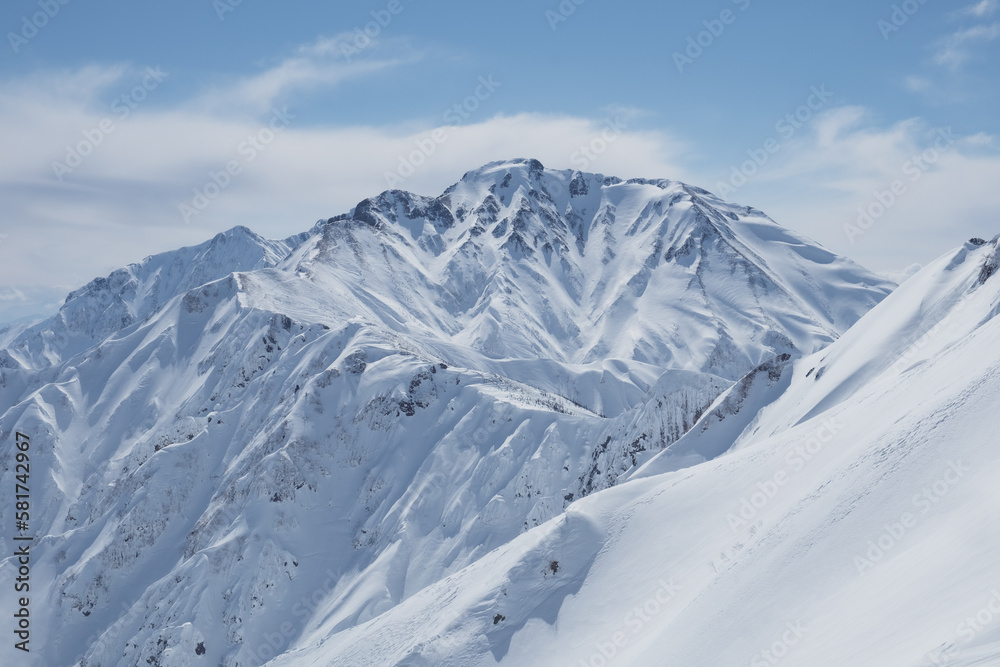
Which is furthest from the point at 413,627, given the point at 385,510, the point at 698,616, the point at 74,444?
the point at 74,444

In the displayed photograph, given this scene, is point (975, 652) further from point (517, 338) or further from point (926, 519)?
point (517, 338)
